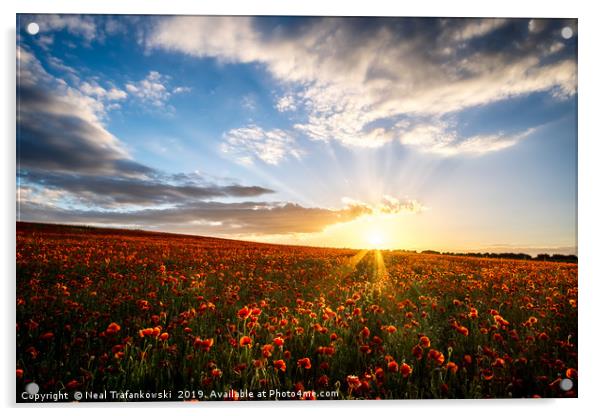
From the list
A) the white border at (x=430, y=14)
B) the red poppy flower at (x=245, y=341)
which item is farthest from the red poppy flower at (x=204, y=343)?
the white border at (x=430, y=14)

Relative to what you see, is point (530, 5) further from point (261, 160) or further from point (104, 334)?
point (104, 334)

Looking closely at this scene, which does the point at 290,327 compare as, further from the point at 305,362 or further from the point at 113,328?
the point at 113,328

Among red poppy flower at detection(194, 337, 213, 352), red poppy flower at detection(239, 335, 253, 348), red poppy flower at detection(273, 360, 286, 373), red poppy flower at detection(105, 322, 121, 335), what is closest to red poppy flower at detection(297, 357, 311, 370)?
red poppy flower at detection(273, 360, 286, 373)

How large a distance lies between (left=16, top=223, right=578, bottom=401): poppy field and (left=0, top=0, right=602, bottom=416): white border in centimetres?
19

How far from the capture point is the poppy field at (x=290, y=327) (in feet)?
11.5

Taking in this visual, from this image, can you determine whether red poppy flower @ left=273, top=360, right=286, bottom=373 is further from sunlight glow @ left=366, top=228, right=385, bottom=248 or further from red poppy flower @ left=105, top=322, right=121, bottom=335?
sunlight glow @ left=366, top=228, right=385, bottom=248

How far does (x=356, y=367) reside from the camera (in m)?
3.55

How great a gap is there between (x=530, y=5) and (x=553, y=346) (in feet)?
12.5

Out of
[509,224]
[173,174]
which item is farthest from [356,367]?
[173,174]

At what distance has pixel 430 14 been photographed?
448 cm

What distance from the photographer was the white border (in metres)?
3.95

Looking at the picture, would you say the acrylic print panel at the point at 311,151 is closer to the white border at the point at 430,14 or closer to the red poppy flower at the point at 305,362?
the white border at the point at 430,14

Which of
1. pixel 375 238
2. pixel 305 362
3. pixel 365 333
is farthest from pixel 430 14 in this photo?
pixel 305 362

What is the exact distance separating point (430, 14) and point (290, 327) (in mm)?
3839
